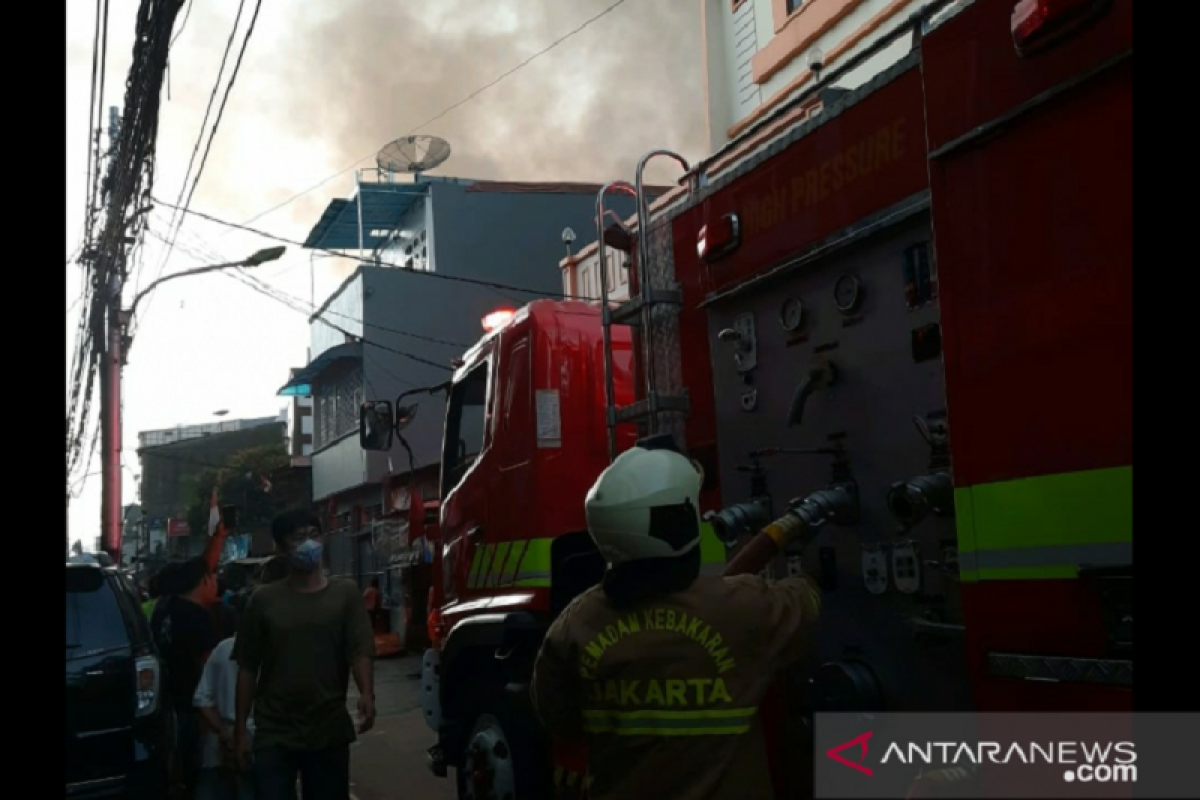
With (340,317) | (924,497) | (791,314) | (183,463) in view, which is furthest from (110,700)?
(183,463)

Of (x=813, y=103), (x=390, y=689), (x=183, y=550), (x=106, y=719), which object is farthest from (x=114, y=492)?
(x=183, y=550)

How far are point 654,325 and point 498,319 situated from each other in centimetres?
199

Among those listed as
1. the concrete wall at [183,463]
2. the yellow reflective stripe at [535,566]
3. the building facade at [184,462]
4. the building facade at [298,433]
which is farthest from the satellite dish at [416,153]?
the concrete wall at [183,463]

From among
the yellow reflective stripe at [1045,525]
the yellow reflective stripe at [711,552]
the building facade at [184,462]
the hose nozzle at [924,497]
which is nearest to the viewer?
the yellow reflective stripe at [1045,525]

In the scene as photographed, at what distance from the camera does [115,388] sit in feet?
52.9

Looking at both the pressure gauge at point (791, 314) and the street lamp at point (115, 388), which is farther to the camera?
the street lamp at point (115, 388)

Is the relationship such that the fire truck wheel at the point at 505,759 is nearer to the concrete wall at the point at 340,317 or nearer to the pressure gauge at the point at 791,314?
the pressure gauge at the point at 791,314

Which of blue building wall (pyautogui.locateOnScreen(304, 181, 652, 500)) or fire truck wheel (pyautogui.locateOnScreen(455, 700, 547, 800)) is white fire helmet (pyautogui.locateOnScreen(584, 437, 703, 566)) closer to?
fire truck wheel (pyautogui.locateOnScreen(455, 700, 547, 800))

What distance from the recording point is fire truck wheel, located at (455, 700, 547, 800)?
17.4 ft

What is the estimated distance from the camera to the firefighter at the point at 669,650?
8.59ft

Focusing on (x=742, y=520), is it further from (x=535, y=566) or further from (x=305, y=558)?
(x=305, y=558)

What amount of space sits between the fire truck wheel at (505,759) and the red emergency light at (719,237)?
2.50 m
